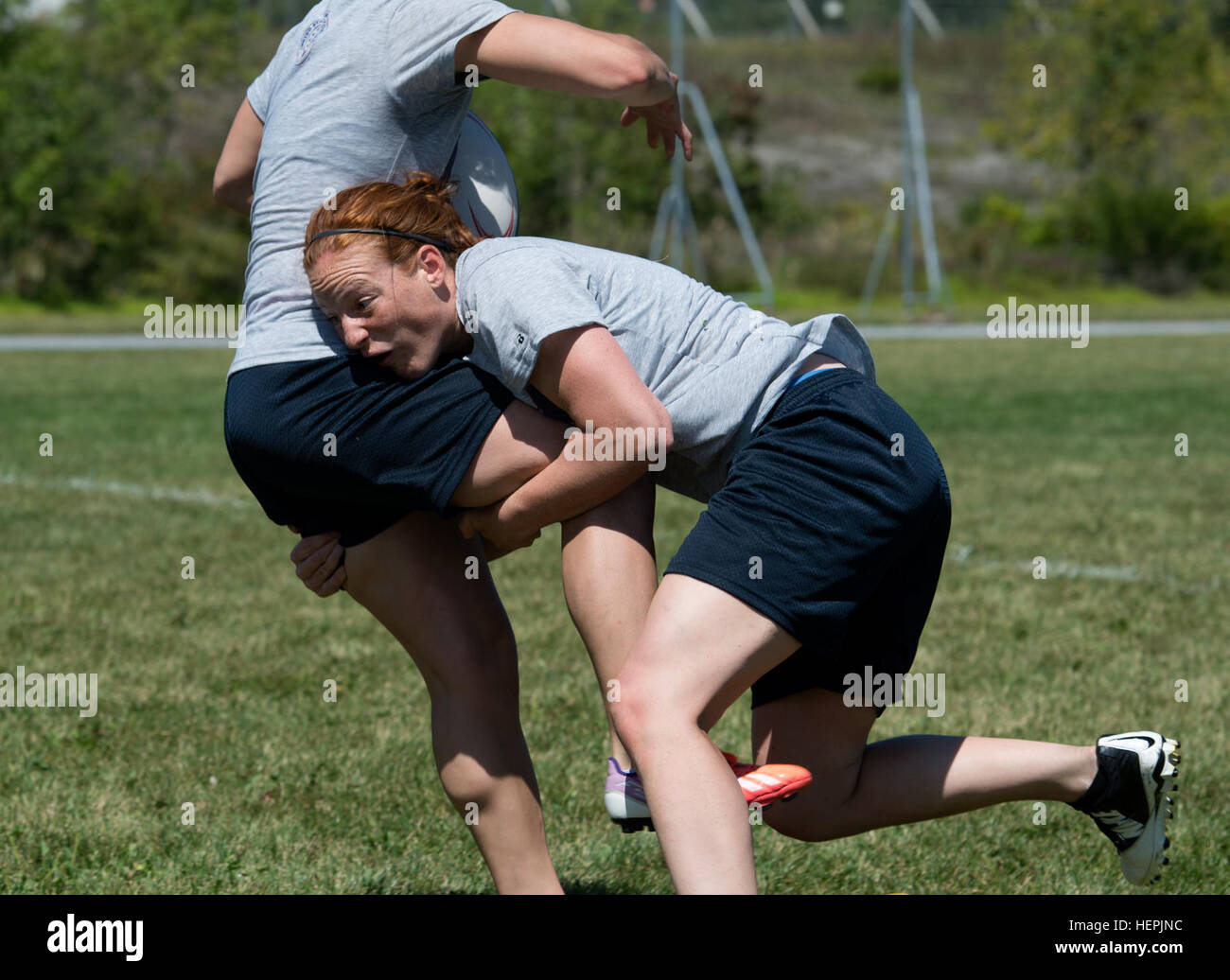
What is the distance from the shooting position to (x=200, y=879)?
3.72 metres

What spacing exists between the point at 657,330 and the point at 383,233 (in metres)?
0.54

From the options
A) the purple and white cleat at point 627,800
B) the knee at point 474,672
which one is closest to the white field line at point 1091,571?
the knee at point 474,672

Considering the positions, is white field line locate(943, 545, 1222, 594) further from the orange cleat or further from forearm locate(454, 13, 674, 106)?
forearm locate(454, 13, 674, 106)

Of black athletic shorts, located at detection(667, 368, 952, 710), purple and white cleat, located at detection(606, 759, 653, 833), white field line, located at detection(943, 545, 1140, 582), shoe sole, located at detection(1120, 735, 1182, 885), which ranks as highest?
black athletic shorts, located at detection(667, 368, 952, 710)

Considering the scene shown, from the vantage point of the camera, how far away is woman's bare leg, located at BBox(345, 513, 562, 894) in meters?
3.25

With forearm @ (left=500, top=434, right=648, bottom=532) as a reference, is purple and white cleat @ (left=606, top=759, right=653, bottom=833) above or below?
below

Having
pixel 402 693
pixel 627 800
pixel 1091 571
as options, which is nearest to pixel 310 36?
pixel 627 800

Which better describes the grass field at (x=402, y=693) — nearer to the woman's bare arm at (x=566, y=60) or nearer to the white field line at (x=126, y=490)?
the white field line at (x=126, y=490)

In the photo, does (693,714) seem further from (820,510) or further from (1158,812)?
(1158,812)

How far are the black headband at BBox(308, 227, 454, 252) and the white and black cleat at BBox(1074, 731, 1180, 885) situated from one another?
71.8 inches

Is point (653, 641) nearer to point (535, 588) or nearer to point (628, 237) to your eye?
point (535, 588)

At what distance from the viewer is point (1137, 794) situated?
3389 mm

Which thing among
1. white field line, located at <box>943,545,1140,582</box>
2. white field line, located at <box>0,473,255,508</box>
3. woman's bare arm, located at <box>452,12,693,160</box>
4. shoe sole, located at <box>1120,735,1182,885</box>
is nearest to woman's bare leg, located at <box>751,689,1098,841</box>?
shoe sole, located at <box>1120,735,1182,885</box>
